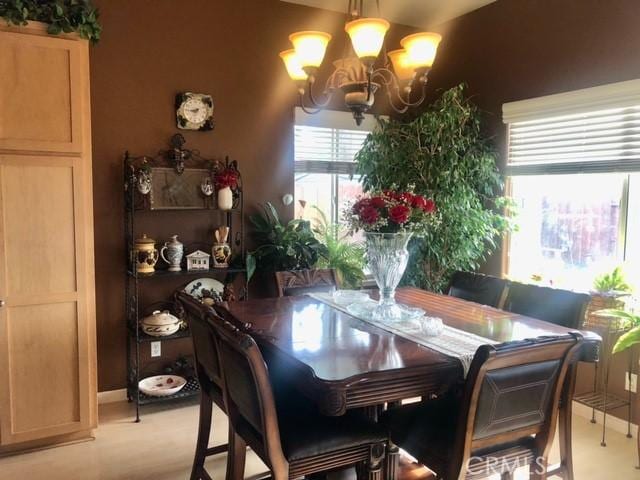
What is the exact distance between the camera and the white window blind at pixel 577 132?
321 centimetres

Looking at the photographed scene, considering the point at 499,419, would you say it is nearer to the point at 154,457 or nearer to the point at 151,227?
the point at 154,457

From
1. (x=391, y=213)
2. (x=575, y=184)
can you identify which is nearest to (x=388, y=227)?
(x=391, y=213)

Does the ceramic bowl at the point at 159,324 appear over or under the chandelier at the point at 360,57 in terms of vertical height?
Result: under

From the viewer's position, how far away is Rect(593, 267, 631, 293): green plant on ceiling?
321 cm

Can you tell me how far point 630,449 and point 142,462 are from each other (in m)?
2.70

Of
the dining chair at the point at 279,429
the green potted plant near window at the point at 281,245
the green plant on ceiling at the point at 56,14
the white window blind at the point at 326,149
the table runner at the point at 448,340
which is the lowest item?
the dining chair at the point at 279,429

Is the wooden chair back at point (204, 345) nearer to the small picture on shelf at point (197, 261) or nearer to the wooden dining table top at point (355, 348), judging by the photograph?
the wooden dining table top at point (355, 348)

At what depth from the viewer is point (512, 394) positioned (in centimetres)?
183

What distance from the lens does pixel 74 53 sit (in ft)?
9.52

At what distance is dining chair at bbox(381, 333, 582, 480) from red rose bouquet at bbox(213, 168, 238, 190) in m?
2.20

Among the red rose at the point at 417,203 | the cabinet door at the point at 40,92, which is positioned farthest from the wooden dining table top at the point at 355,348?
the cabinet door at the point at 40,92

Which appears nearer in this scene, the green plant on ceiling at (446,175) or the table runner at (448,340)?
the table runner at (448,340)

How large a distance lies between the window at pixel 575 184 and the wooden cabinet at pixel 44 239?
2.92 metres

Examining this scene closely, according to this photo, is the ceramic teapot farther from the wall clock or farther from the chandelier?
the chandelier
